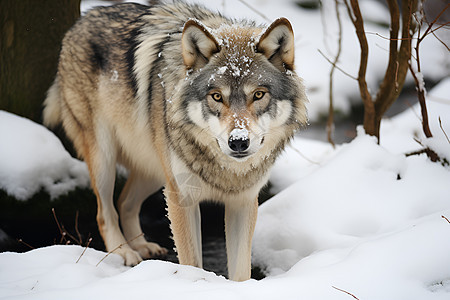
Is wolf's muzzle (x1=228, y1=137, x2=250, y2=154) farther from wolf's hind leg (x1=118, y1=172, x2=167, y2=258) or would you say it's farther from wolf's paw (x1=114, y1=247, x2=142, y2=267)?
wolf's hind leg (x1=118, y1=172, x2=167, y2=258)

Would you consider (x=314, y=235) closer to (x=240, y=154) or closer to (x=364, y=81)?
(x=240, y=154)

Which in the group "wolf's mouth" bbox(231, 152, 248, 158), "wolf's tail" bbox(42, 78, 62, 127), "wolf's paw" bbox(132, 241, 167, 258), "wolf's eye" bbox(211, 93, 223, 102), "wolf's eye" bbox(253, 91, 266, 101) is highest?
"wolf's eye" bbox(253, 91, 266, 101)

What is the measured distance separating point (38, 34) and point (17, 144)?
1113 mm

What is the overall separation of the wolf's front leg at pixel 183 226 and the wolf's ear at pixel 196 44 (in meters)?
0.89

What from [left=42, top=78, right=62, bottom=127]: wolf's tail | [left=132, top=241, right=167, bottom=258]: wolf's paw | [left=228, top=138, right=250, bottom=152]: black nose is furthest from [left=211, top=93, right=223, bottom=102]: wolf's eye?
[left=42, top=78, right=62, bottom=127]: wolf's tail

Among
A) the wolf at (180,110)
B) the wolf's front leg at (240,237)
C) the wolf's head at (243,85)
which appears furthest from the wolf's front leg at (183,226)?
the wolf's head at (243,85)

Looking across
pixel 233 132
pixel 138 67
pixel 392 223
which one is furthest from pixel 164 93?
pixel 392 223

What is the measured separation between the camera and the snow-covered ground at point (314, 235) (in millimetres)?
2041

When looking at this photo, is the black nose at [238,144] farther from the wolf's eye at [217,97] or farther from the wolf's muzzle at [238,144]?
the wolf's eye at [217,97]

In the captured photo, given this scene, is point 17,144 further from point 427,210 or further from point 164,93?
point 427,210

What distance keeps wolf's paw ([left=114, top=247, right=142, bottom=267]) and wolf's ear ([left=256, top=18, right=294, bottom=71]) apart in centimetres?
189

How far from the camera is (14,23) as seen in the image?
4289 millimetres

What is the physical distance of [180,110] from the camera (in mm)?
2812

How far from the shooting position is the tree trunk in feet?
14.1
